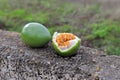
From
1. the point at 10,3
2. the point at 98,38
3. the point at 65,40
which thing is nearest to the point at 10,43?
the point at 65,40

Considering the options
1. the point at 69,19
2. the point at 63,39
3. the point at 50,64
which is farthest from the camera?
the point at 69,19

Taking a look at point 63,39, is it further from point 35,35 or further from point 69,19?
point 69,19


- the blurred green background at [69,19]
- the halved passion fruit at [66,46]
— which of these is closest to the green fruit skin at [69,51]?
the halved passion fruit at [66,46]

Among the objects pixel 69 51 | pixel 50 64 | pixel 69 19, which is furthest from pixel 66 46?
pixel 69 19

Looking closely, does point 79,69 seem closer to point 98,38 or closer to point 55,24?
point 98,38

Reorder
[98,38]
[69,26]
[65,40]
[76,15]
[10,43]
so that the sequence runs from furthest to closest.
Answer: [76,15] → [69,26] → [98,38] → [10,43] → [65,40]

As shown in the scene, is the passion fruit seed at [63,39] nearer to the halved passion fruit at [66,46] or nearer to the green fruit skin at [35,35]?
the halved passion fruit at [66,46]

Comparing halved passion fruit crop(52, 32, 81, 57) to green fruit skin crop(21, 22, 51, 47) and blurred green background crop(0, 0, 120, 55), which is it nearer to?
green fruit skin crop(21, 22, 51, 47)
